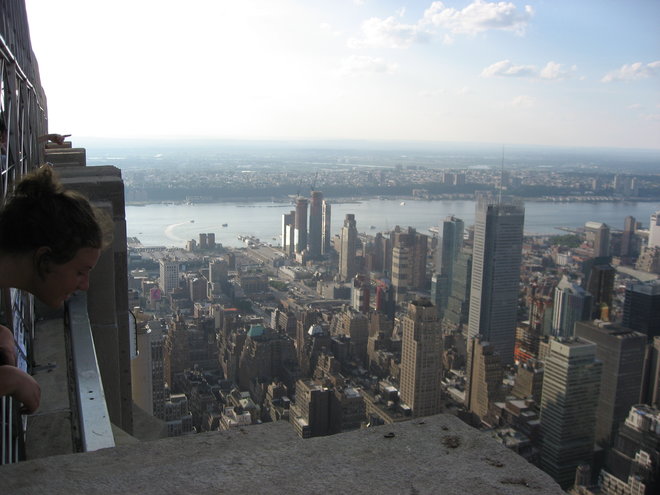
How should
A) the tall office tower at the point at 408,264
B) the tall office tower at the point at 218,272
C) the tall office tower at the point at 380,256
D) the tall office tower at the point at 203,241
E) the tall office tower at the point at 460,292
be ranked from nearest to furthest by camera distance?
the tall office tower at the point at 218,272 → the tall office tower at the point at 460,292 → the tall office tower at the point at 408,264 → the tall office tower at the point at 380,256 → the tall office tower at the point at 203,241

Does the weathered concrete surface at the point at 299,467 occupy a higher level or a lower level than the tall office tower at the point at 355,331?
higher

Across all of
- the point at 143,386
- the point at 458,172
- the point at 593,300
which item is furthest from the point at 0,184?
the point at 458,172

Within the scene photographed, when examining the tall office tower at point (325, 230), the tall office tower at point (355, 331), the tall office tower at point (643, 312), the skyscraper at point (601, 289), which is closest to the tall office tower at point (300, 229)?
the tall office tower at point (325, 230)

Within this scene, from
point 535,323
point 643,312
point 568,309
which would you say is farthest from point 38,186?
point 535,323

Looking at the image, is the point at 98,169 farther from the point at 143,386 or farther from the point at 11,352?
the point at 143,386

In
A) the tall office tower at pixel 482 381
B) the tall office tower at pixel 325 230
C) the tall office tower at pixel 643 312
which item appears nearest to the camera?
the tall office tower at pixel 482 381

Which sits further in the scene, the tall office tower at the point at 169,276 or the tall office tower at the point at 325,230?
the tall office tower at the point at 325,230

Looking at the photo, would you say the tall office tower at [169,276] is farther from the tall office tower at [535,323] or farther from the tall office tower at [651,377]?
the tall office tower at [651,377]
